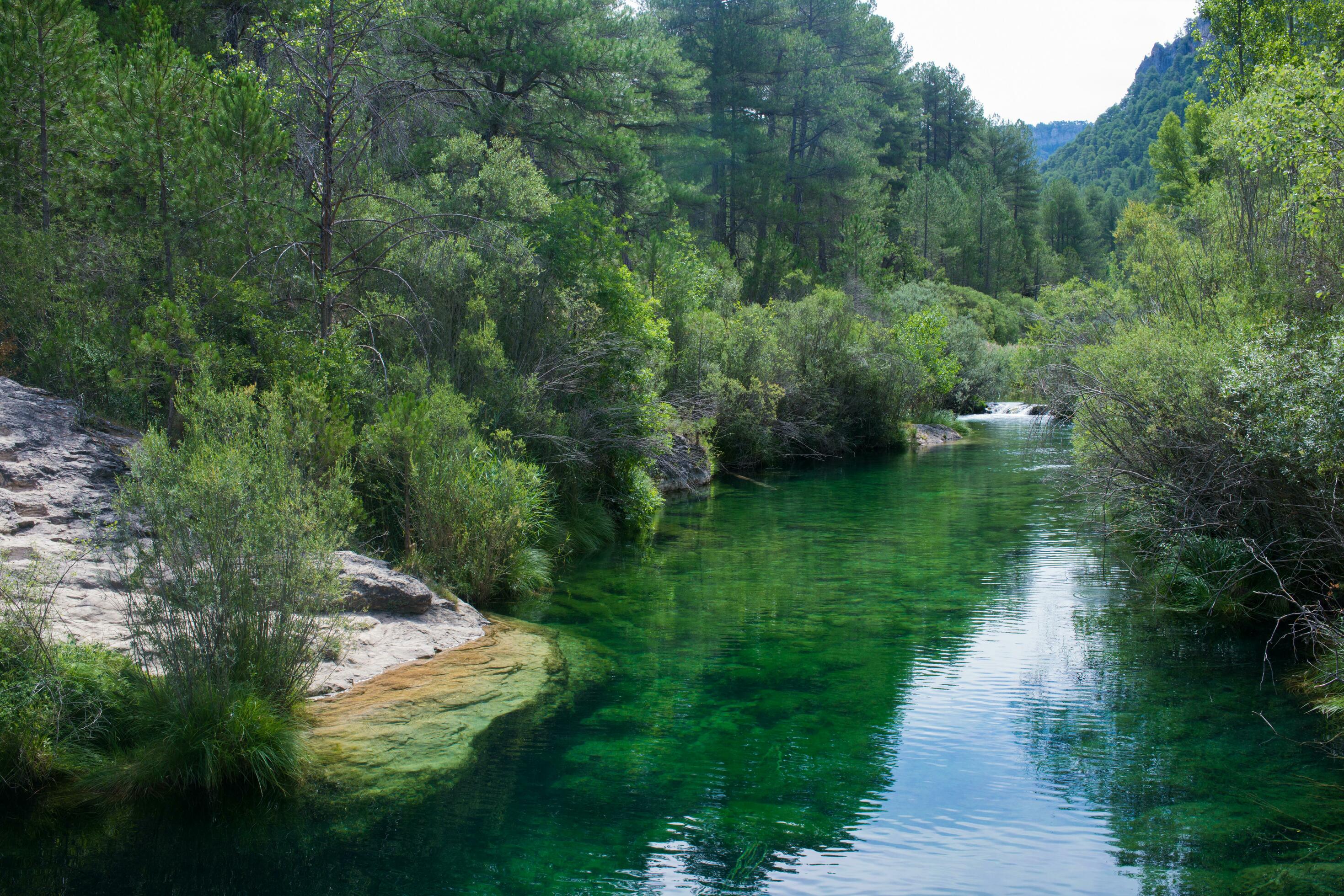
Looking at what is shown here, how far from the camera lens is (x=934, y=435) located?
3634 cm

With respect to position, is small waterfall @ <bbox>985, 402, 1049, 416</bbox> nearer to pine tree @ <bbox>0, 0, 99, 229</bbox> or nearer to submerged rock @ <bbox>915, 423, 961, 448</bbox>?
submerged rock @ <bbox>915, 423, 961, 448</bbox>

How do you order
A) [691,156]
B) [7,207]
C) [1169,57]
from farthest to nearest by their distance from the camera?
[1169,57]
[691,156]
[7,207]

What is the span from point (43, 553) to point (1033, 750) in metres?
8.40

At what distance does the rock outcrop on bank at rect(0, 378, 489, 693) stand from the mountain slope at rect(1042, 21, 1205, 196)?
413 ft

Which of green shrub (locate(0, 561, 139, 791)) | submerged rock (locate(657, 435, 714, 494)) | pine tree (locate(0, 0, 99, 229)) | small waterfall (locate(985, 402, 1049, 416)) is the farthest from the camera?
small waterfall (locate(985, 402, 1049, 416))

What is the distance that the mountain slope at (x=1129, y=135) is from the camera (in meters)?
128

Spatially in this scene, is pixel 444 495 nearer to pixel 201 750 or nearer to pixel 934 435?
pixel 201 750

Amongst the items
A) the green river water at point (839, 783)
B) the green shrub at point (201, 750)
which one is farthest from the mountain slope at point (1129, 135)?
the green shrub at point (201, 750)

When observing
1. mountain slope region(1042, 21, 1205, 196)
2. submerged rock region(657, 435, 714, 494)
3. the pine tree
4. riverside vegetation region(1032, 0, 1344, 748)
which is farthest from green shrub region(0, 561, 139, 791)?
mountain slope region(1042, 21, 1205, 196)

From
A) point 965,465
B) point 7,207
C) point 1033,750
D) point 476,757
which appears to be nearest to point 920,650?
point 1033,750

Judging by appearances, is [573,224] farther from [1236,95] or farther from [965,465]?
[965,465]

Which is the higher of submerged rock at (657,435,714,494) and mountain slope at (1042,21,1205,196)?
mountain slope at (1042,21,1205,196)

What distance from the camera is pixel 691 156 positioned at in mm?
35906

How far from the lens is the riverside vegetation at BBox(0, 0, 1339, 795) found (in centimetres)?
649
